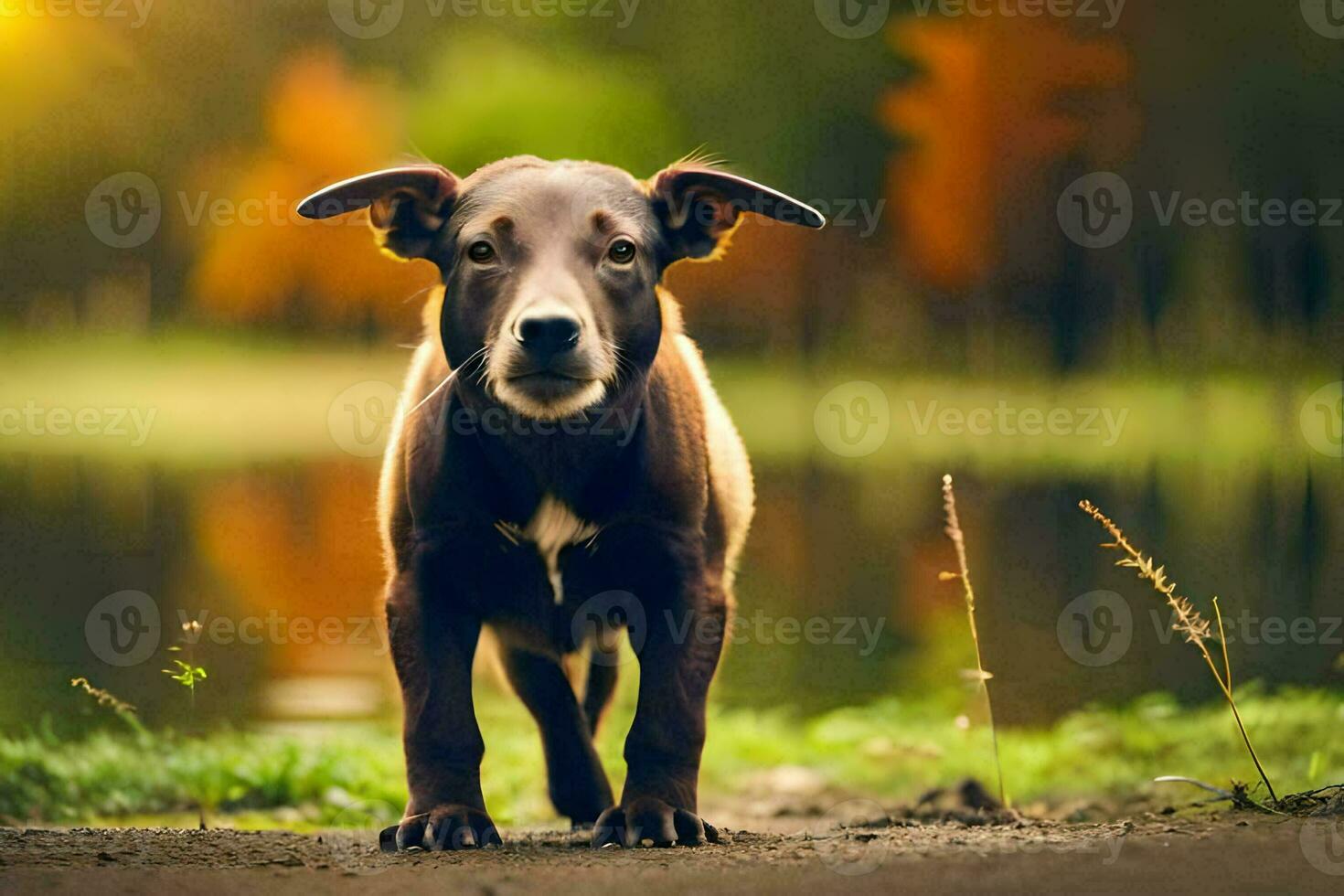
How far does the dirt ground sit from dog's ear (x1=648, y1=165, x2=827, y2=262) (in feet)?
6.31

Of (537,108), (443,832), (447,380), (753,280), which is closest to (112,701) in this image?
(443,832)

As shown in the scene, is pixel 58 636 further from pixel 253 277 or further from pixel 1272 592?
pixel 253 277

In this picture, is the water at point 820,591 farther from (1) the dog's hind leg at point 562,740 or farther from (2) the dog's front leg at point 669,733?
(2) the dog's front leg at point 669,733

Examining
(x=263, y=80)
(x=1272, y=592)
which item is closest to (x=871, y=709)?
(x=1272, y=592)

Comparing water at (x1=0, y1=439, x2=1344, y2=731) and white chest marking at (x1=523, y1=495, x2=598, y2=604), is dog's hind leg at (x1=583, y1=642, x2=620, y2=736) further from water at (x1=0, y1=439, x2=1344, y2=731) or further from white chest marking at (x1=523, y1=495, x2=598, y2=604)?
water at (x1=0, y1=439, x2=1344, y2=731)

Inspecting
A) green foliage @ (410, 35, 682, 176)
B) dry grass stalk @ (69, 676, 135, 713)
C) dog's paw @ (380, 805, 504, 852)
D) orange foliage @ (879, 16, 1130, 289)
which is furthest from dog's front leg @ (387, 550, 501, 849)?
green foliage @ (410, 35, 682, 176)

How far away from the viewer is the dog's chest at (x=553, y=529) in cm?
512

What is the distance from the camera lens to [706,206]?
5.47m

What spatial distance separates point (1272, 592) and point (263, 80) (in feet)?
61.2

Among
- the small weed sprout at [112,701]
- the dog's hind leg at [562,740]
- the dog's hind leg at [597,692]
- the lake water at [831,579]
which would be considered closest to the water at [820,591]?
the lake water at [831,579]

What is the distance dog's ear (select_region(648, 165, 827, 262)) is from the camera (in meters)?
5.25

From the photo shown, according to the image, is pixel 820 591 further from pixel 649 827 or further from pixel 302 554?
pixel 649 827

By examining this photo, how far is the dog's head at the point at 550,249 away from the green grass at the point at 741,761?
2.66 metres

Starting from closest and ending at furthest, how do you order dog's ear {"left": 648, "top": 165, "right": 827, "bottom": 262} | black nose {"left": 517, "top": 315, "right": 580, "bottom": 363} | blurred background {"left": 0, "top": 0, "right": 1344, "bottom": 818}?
black nose {"left": 517, "top": 315, "right": 580, "bottom": 363}, dog's ear {"left": 648, "top": 165, "right": 827, "bottom": 262}, blurred background {"left": 0, "top": 0, "right": 1344, "bottom": 818}
